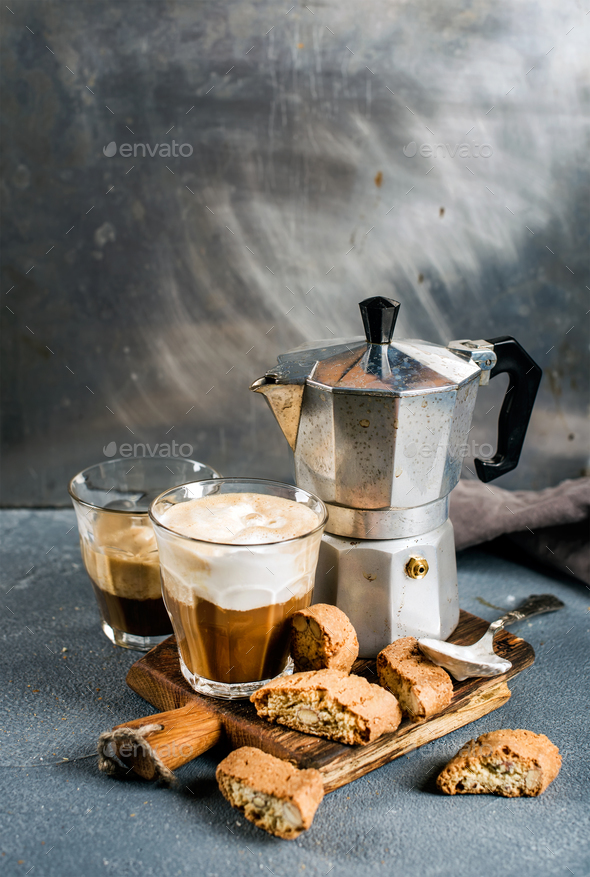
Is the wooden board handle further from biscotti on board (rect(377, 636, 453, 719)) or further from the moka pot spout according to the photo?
the moka pot spout

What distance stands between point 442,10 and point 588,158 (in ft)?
1.03

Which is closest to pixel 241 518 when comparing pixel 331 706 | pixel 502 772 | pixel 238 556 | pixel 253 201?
pixel 238 556

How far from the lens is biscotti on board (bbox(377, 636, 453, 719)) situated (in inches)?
26.3

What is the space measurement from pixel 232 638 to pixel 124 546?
19 cm

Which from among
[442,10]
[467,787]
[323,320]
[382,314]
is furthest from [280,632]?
[442,10]

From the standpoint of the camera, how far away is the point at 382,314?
73 centimetres

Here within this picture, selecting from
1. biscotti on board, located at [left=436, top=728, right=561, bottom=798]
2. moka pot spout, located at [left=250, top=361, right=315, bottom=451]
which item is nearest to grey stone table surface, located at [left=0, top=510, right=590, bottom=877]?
biscotti on board, located at [left=436, top=728, right=561, bottom=798]

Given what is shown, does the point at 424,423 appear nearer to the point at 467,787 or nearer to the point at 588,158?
the point at 467,787

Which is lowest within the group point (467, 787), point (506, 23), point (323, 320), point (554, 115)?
point (467, 787)

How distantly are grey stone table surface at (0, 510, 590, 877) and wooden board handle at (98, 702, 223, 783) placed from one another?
0.02m

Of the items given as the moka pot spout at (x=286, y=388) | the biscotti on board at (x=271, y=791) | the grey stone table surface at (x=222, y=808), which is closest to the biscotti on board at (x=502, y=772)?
the grey stone table surface at (x=222, y=808)

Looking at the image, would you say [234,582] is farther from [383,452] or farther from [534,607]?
[534,607]

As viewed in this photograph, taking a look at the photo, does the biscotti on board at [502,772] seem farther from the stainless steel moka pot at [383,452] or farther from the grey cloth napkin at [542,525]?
the grey cloth napkin at [542,525]

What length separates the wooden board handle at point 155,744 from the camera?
621mm
